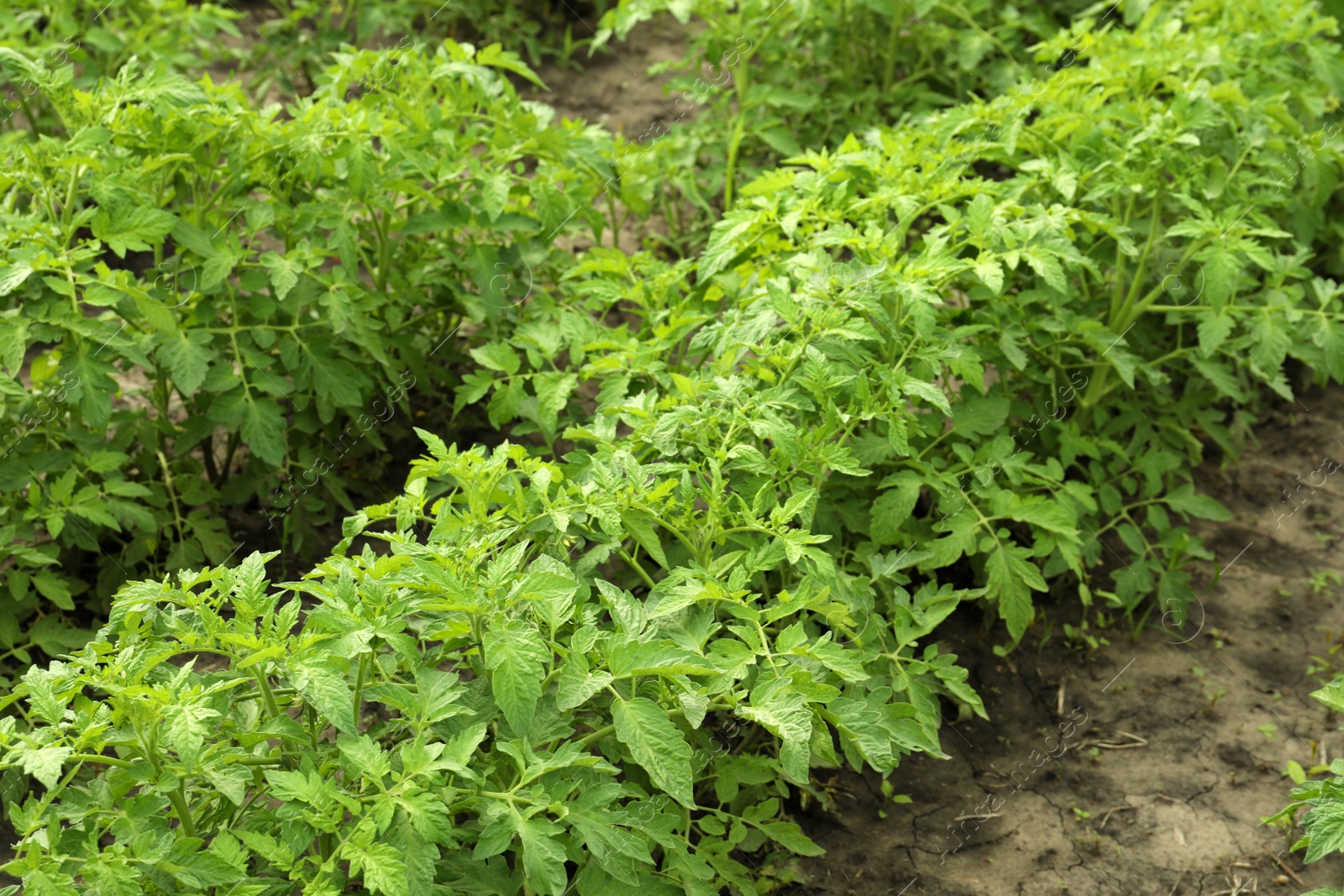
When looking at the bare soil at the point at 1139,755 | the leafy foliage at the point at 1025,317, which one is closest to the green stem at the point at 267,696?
the leafy foliage at the point at 1025,317

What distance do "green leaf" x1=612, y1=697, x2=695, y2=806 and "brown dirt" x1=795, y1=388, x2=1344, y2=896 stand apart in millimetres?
1099

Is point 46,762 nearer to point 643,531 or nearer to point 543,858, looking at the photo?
point 543,858

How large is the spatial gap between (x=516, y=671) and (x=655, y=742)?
32 centimetres

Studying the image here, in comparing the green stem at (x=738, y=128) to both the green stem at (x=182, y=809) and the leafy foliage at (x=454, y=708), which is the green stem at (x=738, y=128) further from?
the green stem at (x=182, y=809)

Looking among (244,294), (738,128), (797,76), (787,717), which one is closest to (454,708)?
(787,717)

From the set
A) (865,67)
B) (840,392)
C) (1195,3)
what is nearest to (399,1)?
(865,67)

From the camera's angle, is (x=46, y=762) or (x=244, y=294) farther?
(x=244, y=294)

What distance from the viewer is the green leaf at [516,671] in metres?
2.40

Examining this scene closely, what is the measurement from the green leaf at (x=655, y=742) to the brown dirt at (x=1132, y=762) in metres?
1.10

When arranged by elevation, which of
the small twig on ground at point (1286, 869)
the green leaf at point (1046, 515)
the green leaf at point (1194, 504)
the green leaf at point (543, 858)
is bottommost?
the small twig on ground at point (1286, 869)

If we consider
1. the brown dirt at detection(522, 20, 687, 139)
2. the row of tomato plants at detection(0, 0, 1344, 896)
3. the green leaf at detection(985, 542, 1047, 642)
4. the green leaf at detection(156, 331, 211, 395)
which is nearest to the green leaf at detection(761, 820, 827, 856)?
the row of tomato plants at detection(0, 0, 1344, 896)

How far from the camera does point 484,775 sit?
8.14 ft

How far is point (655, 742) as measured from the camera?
2.48m

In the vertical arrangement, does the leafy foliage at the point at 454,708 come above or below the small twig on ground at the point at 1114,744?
above
